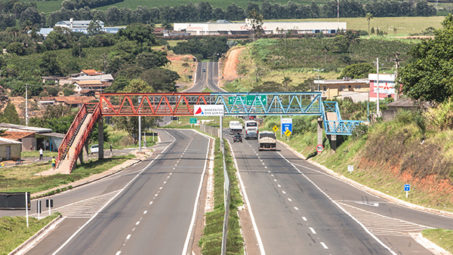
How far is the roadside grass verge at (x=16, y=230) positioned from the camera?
3952 cm

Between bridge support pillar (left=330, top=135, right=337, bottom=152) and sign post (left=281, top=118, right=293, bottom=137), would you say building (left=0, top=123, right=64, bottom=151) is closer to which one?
sign post (left=281, top=118, right=293, bottom=137)

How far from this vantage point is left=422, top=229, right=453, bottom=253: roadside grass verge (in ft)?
119

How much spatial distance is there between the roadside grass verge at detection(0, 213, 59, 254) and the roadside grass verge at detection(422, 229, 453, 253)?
22454 mm

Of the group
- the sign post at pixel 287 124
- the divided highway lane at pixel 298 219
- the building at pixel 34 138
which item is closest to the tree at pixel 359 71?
the sign post at pixel 287 124

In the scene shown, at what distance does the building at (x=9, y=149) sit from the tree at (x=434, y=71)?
51602 mm

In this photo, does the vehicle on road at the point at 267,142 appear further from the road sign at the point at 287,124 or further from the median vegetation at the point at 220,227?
the median vegetation at the point at 220,227

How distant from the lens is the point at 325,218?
150 ft

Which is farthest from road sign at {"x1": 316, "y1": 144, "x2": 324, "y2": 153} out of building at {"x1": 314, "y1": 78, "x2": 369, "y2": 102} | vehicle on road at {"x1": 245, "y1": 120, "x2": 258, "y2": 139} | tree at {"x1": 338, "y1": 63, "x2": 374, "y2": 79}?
tree at {"x1": 338, "y1": 63, "x2": 374, "y2": 79}

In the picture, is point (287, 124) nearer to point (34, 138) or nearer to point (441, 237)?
point (34, 138)

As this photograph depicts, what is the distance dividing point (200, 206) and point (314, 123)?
54.2 metres

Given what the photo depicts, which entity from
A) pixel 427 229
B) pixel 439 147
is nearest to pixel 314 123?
pixel 439 147

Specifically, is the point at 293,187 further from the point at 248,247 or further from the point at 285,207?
the point at 248,247

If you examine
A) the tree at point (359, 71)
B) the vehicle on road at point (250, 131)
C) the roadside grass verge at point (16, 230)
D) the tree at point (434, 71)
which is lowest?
the roadside grass verge at point (16, 230)

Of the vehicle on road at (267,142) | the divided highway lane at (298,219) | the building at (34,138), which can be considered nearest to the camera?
the divided highway lane at (298,219)
